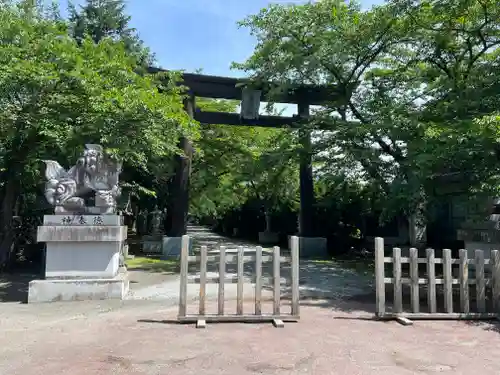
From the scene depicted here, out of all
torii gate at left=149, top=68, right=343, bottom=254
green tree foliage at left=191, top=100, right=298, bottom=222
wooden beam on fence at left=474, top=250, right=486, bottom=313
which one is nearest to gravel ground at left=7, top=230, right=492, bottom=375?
wooden beam on fence at left=474, top=250, right=486, bottom=313

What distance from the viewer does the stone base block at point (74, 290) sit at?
681 cm

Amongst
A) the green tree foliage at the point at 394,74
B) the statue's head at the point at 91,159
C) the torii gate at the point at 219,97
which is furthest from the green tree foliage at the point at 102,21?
the statue's head at the point at 91,159

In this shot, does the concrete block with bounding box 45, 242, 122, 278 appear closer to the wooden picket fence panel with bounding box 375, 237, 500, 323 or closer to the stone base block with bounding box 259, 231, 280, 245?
the wooden picket fence panel with bounding box 375, 237, 500, 323

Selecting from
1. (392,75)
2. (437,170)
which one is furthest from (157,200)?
(437,170)

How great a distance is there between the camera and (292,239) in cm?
553

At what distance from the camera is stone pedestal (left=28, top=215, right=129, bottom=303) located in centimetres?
688

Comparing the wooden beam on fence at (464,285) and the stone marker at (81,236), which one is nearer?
the wooden beam on fence at (464,285)

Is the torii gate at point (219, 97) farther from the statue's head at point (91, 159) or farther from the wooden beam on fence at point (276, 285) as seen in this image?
the wooden beam on fence at point (276, 285)

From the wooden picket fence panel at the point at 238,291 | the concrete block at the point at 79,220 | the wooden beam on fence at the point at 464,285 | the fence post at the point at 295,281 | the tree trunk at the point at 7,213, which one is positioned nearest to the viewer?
the wooden picket fence panel at the point at 238,291

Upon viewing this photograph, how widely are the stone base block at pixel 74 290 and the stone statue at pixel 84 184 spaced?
1261 mm

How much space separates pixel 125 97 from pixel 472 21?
8.48 metres

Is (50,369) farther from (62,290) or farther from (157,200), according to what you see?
(157,200)

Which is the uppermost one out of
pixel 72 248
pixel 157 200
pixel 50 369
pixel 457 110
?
pixel 457 110

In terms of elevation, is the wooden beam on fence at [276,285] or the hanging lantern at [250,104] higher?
the hanging lantern at [250,104]
